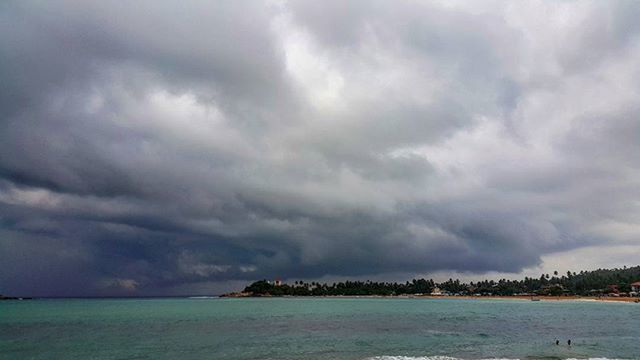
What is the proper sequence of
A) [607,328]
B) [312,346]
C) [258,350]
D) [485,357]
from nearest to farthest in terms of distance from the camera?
[485,357] → [258,350] → [312,346] → [607,328]

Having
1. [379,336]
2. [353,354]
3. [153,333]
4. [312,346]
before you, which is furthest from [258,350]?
[153,333]

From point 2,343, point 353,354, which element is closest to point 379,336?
point 353,354

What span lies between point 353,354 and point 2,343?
136 ft

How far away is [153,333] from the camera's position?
207 ft

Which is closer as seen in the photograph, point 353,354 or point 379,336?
point 353,354

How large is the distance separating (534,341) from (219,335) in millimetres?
38857

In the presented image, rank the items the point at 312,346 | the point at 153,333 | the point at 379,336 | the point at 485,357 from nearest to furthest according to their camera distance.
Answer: the point at 485,357
the point at 312,346
the point at 379,336
the point at 153,333

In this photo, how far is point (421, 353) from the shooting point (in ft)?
140

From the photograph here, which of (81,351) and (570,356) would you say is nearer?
(570,356)

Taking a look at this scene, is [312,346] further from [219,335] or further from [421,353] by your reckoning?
[219,335]

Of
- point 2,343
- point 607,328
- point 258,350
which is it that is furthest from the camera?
point 607,328

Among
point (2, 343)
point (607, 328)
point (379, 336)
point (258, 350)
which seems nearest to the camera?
point (258, 350)

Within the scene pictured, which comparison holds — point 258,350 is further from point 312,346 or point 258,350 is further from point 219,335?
point 219,335

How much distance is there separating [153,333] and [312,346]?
27.3m
